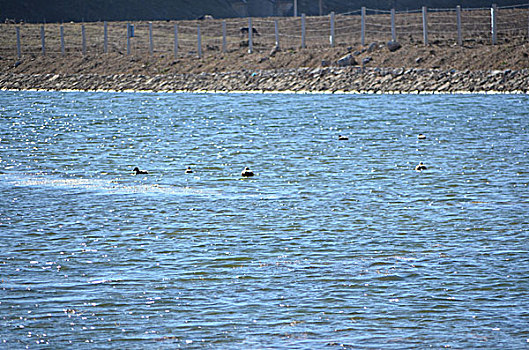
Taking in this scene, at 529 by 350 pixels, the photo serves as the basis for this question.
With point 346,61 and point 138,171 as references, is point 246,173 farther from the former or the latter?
point 346,61

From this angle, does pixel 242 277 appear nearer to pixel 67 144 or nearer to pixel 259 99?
pixel 67 144

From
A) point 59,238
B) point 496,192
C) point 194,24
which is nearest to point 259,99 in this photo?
point 496,192

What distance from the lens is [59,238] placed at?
12.4 meters

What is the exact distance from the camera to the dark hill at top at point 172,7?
88.1 meters

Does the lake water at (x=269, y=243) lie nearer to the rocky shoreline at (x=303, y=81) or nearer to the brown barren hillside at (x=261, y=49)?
the rocky shoreline at (x=303, y=81)

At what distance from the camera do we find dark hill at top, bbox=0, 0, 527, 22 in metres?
88.1

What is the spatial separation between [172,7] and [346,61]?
51923 millimetres

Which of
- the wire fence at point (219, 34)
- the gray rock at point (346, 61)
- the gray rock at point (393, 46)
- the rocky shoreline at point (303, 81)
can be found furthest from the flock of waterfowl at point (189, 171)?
the wire fence at point (219, 34)

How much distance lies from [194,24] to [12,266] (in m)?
73.0

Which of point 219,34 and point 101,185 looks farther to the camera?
point 219,34

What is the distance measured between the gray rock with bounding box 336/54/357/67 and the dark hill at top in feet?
142

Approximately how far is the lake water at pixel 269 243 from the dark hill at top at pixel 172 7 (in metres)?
65.0

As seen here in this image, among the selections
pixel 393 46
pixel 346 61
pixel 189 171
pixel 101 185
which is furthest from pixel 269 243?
pixel 393 46

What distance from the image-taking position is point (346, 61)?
46.8 m
